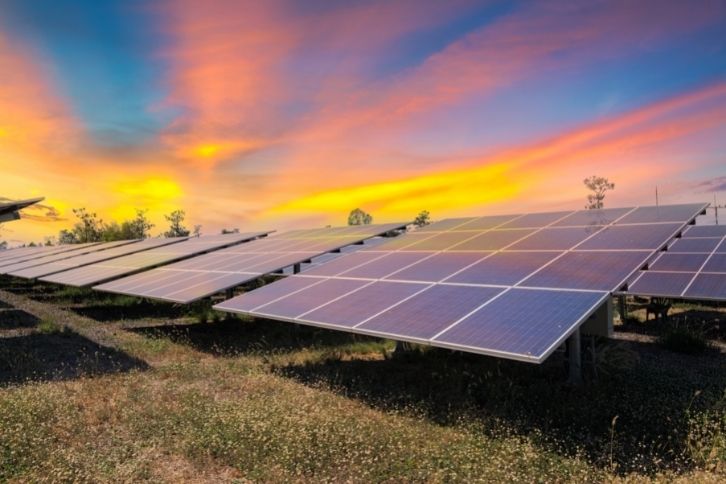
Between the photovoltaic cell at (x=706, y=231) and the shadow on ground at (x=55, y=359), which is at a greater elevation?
the photovoltaic cell at (x=706, y=231)

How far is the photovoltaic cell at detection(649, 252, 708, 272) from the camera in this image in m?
16.6

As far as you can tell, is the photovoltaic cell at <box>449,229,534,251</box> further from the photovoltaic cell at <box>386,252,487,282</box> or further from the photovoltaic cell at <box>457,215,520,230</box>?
the photovoltaic cell at <box>457,215,520,230</box>

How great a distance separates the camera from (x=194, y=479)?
7.75 metres

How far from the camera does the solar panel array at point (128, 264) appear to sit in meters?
26.5

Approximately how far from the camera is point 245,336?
63.4 ft

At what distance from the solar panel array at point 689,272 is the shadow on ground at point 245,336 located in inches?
381

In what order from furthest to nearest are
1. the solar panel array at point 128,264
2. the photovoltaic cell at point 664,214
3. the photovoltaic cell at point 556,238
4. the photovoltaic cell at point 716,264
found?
1. the solar panel array at point 128,264
2. the photovoltaic cell at point 664,214
3. the photovoltaic cell at point 716,264
4. the photovoltaic cell at point 556,238

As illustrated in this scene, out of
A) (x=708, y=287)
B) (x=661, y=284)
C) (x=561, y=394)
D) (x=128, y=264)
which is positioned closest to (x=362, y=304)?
(x=561, y=394)

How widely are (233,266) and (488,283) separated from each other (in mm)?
14055

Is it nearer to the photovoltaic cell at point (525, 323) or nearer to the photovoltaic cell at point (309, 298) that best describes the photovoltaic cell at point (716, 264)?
the photovoltaic cell at point (525, 323)

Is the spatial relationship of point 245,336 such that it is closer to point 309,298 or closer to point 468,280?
point 309,298

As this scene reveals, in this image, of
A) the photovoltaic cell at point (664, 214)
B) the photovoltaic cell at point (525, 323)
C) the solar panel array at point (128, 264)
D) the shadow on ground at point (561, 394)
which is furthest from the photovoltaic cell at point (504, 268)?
the solar panel array at point (128, 264)

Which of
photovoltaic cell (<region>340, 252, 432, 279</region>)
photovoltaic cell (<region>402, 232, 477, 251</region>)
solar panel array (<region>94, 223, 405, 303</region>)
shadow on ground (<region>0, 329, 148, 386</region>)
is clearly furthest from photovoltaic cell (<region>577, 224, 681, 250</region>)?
shadow on ground (<region>0, 329, 148, 386</region>)

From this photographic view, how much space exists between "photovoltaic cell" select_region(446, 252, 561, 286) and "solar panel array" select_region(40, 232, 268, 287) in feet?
67.6
